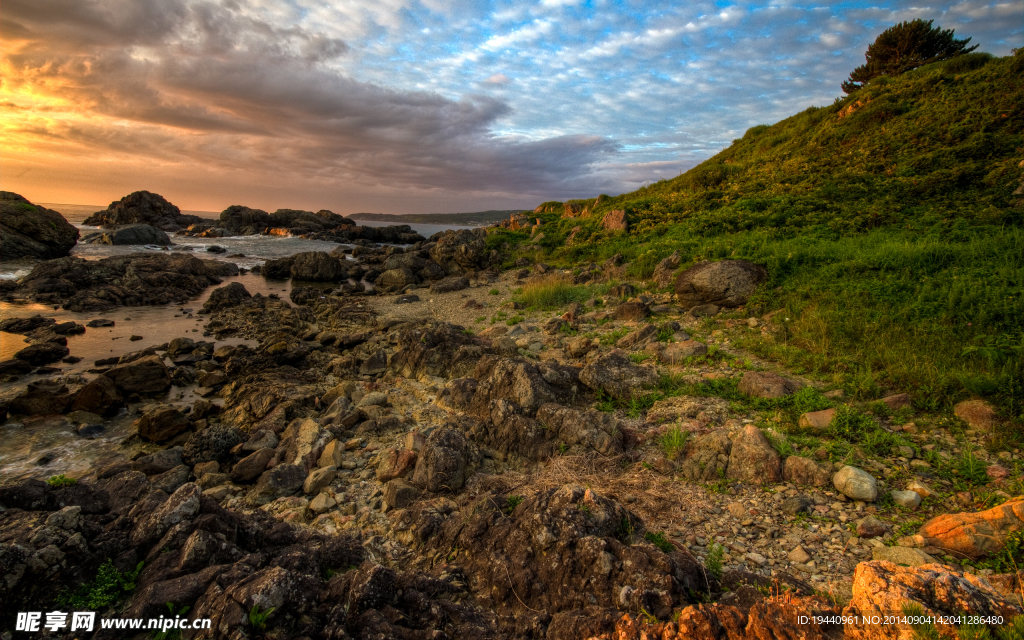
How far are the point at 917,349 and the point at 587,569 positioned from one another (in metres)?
8.20

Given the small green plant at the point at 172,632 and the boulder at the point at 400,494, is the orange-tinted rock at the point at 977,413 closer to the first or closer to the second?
the boulder at the point at 400,494

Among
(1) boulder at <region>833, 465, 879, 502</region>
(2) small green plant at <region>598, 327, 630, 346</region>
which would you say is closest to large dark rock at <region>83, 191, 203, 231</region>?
(2) small green plant at <region>598, 327, 630, 346</region>

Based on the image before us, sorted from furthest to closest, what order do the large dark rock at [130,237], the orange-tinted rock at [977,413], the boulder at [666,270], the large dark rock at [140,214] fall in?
the large dark rock at [140,214] → the large dark rock at [130,237] → the boulder at [666,270] → the orange-tinted rock at [977,413]

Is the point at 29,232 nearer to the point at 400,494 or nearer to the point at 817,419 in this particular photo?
the point at 400,494

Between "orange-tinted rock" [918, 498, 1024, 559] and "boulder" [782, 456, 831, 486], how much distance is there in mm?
1130

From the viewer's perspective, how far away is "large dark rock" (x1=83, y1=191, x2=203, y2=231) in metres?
70.5

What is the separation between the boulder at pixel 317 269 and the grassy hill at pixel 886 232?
18.1 meters

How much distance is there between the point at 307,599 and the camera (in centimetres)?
342

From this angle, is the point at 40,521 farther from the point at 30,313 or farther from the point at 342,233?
the point at 342,233

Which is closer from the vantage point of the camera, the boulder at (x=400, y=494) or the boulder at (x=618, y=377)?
the boulder at (x=400, y=494)

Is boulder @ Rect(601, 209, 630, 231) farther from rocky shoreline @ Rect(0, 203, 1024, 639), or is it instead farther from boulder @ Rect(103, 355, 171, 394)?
boulder @ Rect(103, 355, 171, 394)

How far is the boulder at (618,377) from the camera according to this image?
27.7 ft

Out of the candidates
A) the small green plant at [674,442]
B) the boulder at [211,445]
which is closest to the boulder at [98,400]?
the boulder at [211,445]

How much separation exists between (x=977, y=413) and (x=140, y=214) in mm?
100538
